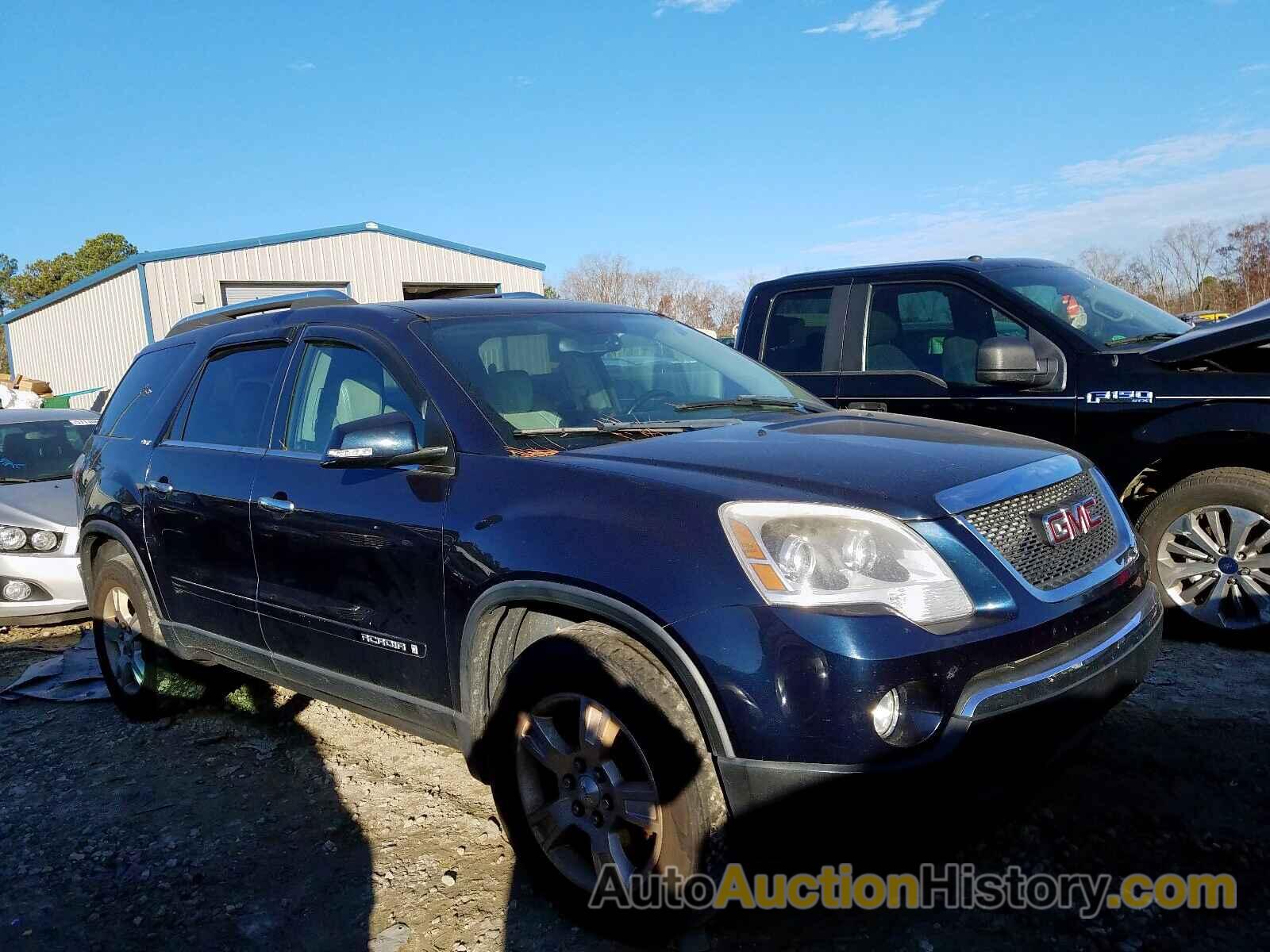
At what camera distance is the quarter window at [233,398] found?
12.5ft

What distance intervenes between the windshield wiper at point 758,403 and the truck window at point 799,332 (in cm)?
211

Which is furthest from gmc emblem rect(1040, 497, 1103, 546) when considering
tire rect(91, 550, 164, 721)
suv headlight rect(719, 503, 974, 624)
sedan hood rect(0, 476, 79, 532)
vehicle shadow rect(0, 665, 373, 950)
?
sedan hood rect(0, 476, 79, 532)

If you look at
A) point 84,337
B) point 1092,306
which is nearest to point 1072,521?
point 1092,306

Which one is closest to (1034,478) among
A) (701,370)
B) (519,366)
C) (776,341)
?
(701,370)

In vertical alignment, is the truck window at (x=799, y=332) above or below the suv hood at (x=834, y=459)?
above

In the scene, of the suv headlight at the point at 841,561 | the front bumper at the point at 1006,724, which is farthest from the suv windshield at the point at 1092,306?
the suv headlight at the point at 841,561

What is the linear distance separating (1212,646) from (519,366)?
11.6ft

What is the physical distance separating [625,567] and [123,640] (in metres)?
3.54

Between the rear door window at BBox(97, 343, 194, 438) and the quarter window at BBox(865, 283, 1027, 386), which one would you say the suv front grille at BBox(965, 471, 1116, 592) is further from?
the rear door window at BBox(97, 343, 194, 438)

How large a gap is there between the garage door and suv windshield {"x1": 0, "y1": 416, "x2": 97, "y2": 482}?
559 inches

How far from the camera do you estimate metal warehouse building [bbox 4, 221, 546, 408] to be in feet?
68.5

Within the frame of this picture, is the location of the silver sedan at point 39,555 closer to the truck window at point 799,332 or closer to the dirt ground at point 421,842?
the dirt ground at point 421,842

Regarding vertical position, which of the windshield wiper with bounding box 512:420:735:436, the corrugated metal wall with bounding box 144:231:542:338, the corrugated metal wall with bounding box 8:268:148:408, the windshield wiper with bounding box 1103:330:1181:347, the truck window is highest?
the corrugated metal wall with bounding box 144:231:542:338

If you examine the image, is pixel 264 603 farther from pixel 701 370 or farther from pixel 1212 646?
pixel 1212 646
